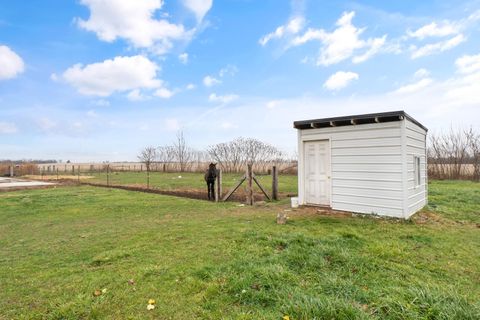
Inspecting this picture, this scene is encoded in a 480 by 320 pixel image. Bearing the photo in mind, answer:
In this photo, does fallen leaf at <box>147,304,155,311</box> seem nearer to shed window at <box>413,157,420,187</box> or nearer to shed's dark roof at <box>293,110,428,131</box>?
shed's dark roof at <box>293,110,428,131</box>

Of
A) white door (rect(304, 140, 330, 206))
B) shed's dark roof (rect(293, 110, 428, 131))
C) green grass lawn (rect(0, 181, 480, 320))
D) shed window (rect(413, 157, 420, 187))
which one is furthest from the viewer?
white door (rect(304, 140, 330, 206))

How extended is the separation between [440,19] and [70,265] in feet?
40.4

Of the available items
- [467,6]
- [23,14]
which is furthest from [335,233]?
[23,14]

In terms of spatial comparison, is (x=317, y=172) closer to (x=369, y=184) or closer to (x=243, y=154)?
(x=369, y=184)

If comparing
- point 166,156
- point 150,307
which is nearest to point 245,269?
point 150,307

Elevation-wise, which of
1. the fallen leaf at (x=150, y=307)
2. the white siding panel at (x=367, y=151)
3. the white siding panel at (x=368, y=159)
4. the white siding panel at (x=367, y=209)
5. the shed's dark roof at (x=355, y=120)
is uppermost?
the shed's dark roof at (x=355, y=120)

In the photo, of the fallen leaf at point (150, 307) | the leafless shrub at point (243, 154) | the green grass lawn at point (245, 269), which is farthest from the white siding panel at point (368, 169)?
the leafless shrub at point (243, 154)

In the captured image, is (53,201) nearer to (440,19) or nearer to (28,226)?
(28,226)

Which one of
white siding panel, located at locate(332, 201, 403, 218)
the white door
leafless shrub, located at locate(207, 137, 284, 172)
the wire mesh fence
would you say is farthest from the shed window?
leafless shrub, located at locate(207, 137, 284, 172)

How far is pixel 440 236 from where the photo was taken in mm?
5734

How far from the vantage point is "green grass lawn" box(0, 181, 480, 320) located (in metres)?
Answer: 2.81

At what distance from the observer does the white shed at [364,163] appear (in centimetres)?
714

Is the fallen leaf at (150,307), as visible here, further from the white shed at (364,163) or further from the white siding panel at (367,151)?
the white siding panel at (367,151)

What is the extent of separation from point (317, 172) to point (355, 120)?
198 centimetres
